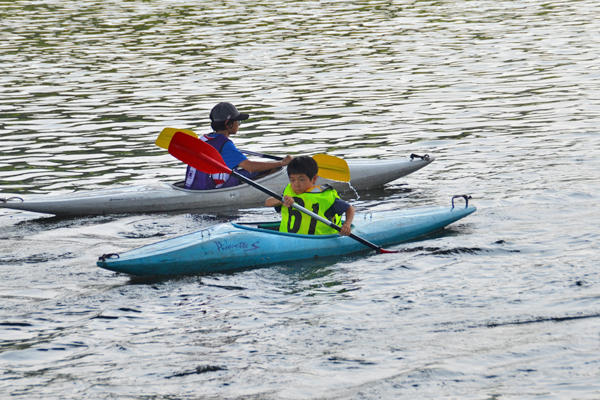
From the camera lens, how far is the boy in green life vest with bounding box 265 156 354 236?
6832 millimetres

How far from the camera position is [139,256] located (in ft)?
20.6

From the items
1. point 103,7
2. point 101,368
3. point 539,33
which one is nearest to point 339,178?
point 101,368

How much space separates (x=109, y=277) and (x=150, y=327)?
1.29 m

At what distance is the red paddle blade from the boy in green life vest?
2.53 ft

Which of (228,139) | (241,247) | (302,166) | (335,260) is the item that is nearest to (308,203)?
(302,166)

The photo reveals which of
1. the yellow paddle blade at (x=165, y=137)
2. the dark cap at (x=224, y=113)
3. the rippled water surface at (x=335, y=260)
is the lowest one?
the rippled water surface at (x=335, y=260)

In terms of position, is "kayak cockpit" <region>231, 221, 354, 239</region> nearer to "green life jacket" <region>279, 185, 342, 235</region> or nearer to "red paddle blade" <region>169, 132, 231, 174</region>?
"green life jacket" <region>279, 185, 342, 235</region>

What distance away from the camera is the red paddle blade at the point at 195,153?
739 centimetres

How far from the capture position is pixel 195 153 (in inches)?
295

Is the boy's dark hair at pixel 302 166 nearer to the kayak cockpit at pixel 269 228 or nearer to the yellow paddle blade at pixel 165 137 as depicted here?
the kayak cockpit at pixel 269 228

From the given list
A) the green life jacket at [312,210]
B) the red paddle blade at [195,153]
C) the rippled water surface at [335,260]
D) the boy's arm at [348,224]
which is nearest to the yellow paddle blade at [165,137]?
the red paddle blade at [195,153]

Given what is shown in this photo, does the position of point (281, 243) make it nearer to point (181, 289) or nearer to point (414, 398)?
point (181, 289)

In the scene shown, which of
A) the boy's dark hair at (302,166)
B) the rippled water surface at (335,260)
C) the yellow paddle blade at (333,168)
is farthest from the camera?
the yellow paddle blade at (333,168)

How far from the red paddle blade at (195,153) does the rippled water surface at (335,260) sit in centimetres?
99
